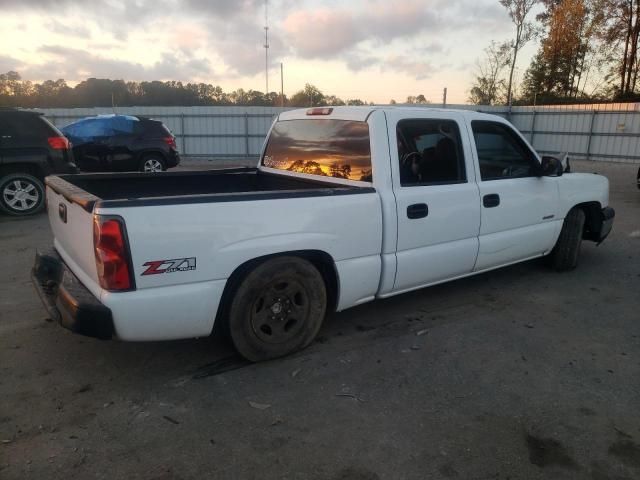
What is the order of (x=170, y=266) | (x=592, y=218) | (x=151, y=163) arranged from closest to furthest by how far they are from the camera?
1. (x=170, y=266)
2. (x=592, y=218)
3. (x=151, y=163)

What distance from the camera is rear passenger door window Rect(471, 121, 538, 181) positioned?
166 inches

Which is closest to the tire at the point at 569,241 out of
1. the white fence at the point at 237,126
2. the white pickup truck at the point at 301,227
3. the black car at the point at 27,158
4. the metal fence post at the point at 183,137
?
the white pickup truck at the point at 301,227

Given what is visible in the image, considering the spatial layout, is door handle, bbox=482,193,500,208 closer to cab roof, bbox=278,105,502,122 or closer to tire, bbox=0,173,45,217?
cab roof, bbox=278,105,502,122

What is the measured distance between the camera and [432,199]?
12.4ft

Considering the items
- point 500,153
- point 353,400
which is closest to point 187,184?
point 353,400

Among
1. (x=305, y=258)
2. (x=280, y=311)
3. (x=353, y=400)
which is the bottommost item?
(x=353, y=400)

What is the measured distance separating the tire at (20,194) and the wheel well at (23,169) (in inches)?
2.4

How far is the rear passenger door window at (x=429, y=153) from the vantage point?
3.68 meters

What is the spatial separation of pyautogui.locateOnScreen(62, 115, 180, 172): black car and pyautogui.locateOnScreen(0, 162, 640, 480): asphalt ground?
8181 millimetres

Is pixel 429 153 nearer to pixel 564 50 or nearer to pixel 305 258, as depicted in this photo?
pixel 305 258

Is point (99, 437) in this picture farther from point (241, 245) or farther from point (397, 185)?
point (397, 185)

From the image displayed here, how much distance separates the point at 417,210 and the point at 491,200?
931 millimetres

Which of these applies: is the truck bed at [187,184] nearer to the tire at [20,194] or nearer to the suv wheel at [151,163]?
the tire at [20,194]

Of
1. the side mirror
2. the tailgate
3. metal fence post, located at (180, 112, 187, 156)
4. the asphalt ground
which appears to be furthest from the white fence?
the tailgate
